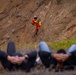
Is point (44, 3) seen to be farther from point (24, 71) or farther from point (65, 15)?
point (24, 71)

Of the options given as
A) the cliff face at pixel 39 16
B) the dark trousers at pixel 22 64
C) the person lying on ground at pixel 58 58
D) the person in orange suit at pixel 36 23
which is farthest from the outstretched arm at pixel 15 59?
the person in orange suit at pixel 36 23

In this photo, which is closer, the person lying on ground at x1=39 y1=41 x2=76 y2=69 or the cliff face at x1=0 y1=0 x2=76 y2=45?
the person lying on ground at x1=39 y1=41 x2=76 y2=69

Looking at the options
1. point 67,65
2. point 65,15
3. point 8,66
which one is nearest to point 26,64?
point 8,66

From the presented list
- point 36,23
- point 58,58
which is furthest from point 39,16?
point 58,58

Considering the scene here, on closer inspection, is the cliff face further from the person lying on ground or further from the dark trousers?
the dark trousers

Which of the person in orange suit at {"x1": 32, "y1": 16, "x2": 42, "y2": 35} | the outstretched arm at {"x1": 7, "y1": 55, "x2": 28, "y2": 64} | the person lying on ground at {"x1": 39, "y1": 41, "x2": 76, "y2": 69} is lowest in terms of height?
the person in orange suit at {"x1": 32, "y1": 16, "x2": 42, "y2": 35}

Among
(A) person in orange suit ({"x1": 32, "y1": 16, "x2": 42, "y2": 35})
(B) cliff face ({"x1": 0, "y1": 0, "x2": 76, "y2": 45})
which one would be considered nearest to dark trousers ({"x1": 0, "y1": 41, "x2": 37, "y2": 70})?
(B) cliff face ({"x1": 0, "y1": 0, "x2": 76, "y2": 45})

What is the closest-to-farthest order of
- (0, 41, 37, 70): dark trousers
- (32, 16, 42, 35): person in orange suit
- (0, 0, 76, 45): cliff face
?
1. (0, 41, 37, 70): dark trousers
2. (0, 0, 76, 45): cliff face
3. (32, 16, 42, 35): person in orange suit

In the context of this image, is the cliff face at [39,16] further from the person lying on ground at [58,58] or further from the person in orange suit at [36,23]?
the person lying on ground at [58,58]

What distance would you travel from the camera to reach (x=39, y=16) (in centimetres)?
2062

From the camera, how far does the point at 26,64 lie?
4613 mm

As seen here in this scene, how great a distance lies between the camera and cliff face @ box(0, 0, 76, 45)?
60.7ft

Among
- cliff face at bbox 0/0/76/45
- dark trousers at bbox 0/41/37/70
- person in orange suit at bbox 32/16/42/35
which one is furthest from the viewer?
person in orange suit at bbox 32/16/42/35

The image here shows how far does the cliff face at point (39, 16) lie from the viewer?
60.7ft
